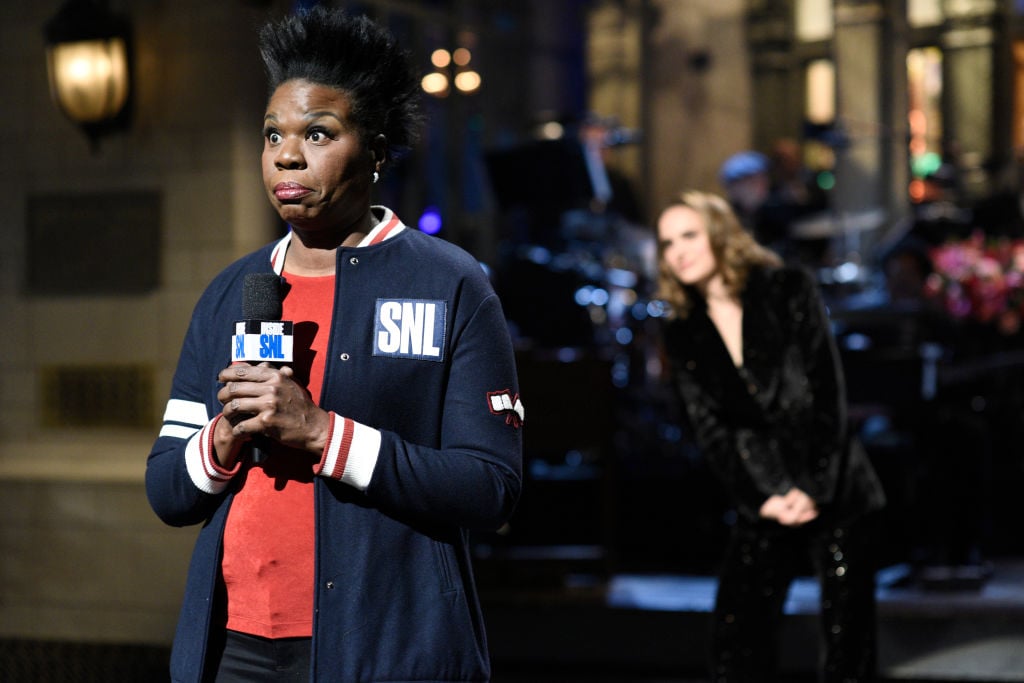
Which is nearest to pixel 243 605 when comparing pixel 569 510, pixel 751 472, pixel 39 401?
pixel 751 472

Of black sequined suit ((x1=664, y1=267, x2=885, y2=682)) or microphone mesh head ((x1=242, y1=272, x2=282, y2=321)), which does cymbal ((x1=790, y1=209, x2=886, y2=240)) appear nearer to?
black sequined suit ((x1=664, y1=267, x2=885, y2=682))

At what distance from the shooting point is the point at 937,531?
248 inches

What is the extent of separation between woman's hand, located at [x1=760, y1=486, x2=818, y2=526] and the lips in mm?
2261

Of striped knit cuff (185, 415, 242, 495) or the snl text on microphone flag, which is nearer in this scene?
the snl text on microphone flag

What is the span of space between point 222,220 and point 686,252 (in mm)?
2610

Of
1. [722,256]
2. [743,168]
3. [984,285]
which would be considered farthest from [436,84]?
[722,256]

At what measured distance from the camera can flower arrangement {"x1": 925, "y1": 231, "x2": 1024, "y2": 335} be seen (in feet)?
22.1

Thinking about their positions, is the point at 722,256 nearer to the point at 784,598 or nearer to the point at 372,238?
the point at 784,598

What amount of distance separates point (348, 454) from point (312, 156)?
445mm

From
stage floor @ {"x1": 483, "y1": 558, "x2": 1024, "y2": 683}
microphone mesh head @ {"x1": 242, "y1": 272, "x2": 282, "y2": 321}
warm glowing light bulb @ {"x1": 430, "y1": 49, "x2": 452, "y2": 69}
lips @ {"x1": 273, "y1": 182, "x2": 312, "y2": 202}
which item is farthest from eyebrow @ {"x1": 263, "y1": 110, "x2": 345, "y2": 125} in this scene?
warm glowing light bulb @ {"x1": 430, "y1": 49, "x2": 452, "y2": 69}

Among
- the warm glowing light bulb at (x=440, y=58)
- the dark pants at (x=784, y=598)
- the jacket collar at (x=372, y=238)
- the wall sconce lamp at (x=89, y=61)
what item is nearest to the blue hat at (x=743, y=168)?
the warm glowing light bulb at (x=440, y=58)

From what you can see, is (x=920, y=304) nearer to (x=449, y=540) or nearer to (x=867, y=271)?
(x=867, y=271)

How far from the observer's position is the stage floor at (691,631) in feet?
17.8

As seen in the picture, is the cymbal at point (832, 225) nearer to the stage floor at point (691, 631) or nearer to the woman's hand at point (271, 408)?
the stage floor at point (691, 631)
